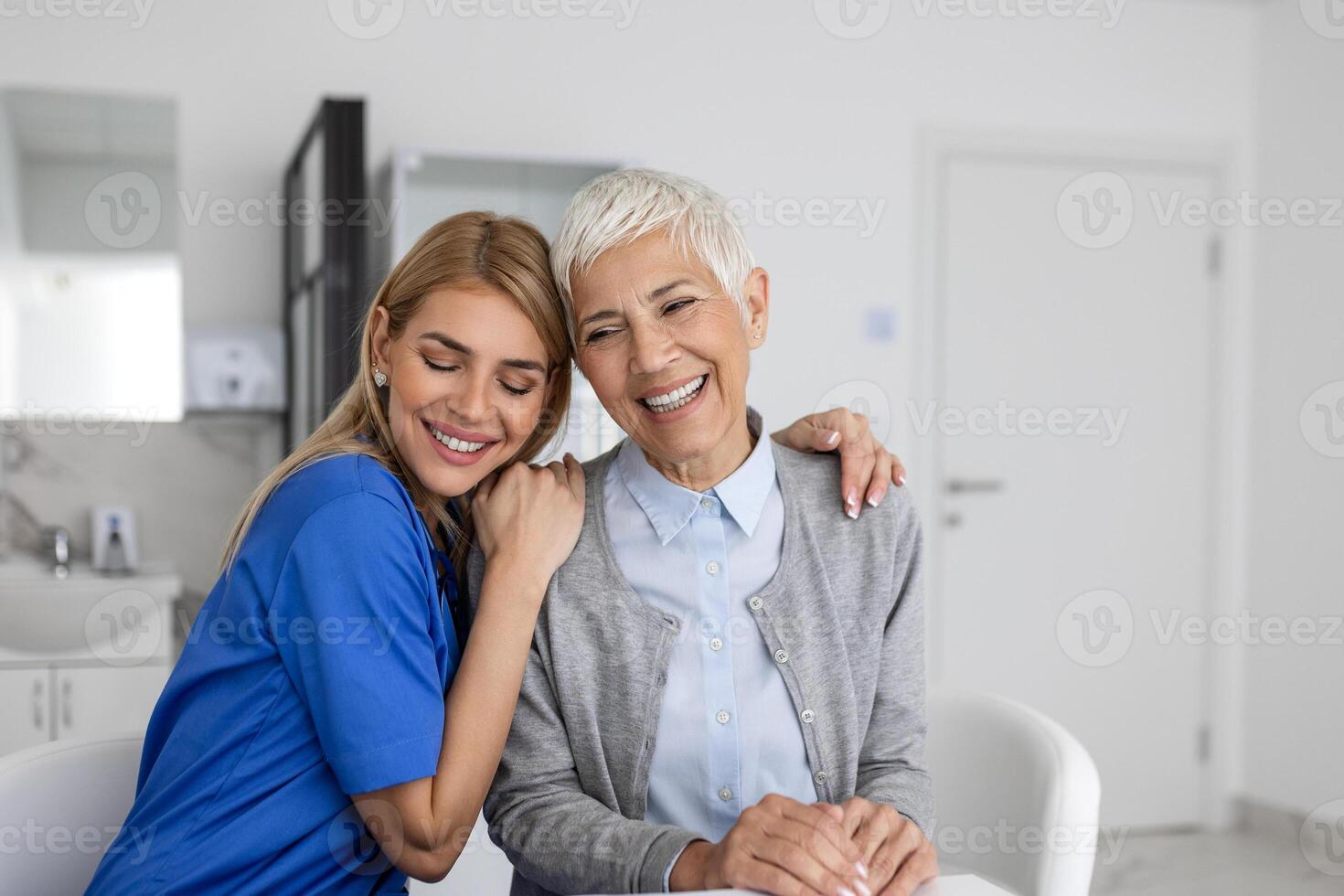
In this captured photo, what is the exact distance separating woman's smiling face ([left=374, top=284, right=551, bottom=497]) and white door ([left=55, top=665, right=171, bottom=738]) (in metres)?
1.86

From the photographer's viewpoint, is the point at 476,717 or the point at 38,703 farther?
the point at 38,703

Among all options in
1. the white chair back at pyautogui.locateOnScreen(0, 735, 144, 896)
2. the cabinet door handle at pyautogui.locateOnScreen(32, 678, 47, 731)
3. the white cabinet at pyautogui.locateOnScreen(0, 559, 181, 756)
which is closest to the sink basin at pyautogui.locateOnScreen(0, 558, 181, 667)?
the white cabinet at pyautogui.locateOnScreen(0, 559, 181, 756)

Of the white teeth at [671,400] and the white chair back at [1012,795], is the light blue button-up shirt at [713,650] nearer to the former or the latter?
the white teeth at [671,400]

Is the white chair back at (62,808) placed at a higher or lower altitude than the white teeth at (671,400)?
lower

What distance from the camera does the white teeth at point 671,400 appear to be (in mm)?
1301

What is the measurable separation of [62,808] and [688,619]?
0.74 metres

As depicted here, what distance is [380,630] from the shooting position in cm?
111

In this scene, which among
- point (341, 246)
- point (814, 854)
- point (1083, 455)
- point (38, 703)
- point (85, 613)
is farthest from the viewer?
point (1083, 455)

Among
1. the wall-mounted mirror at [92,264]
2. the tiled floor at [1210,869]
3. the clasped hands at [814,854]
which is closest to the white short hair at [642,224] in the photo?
the clasped hands at [814,854]

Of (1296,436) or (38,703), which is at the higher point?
(1296,436)

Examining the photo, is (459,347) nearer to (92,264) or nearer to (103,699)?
(103,699)

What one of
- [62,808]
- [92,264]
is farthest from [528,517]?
[92,264]

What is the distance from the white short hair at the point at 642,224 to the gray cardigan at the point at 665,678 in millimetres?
282

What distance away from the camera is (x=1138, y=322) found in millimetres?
3883
